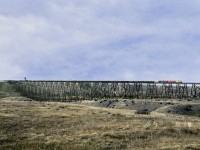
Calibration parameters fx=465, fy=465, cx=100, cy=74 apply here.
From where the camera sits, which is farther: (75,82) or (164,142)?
(75,82)

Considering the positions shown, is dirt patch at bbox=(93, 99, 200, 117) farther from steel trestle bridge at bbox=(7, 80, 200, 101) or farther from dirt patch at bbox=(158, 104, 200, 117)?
steel trestle bridge at bbox=(7, 80, 200, 101)

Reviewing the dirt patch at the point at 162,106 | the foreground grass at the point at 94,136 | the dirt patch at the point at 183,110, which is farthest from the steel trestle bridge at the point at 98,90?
the foreground grass at the point at 94,136

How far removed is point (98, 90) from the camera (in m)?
129

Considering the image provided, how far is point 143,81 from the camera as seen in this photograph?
12100cm

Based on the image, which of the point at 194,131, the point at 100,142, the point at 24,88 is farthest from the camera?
the point at 24,88

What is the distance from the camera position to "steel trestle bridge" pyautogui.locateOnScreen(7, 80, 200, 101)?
384 ft

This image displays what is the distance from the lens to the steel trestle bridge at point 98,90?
384 feet

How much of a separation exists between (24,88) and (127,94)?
50433 millimetres

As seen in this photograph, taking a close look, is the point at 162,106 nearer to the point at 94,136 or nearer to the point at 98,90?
the point at 94,136

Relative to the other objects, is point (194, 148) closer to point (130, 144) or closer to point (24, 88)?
point (130, 144)

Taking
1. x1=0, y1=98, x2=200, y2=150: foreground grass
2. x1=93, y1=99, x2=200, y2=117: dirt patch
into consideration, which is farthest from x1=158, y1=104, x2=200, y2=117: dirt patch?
x1=0, y1=98, x2=200, y2=150: foreground grass

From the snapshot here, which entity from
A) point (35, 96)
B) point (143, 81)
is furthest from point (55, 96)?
point (143, 81)

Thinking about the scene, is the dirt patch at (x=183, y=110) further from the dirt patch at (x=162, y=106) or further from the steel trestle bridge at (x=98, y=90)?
the steel trestle bridge at (x=98, y=90)

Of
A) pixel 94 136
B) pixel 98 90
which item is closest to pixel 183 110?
pixel 94 136
